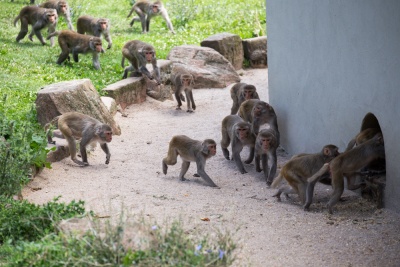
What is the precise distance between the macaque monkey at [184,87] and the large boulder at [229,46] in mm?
3584

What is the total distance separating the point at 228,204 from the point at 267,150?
1.74 m

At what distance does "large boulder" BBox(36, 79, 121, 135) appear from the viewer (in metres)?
14.4

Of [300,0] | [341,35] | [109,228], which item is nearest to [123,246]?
[109,228]

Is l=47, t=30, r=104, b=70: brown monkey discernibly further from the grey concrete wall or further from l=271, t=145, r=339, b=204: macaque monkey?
l=271, t=145, r=339, b=204: macaque monkey

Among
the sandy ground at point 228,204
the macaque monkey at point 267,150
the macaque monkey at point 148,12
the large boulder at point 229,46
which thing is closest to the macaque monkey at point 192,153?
the sandy ground at point 228,204

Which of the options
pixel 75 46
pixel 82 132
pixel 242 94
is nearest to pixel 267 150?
pixel 242 94

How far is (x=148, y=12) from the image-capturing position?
24562 millimetres

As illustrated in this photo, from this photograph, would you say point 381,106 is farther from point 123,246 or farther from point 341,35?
point 123,246

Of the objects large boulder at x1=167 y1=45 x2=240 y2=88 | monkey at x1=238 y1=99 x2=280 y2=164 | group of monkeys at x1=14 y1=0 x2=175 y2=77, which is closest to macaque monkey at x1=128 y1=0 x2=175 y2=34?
group of monkeys at x1=14 y1=0 x2=175 y2=77

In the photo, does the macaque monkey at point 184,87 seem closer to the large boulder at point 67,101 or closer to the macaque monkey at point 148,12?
the large boulder at point 67,101

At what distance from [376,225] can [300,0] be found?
4734mm

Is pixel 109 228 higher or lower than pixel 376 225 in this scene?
higher

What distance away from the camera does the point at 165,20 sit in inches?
987

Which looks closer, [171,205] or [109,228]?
[109,228]
